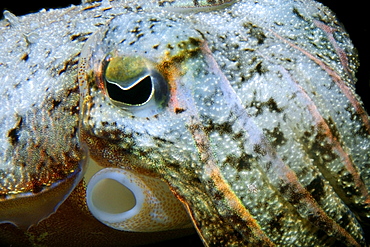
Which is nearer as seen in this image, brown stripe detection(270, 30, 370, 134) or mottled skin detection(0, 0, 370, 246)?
mottled skin detection(0, 0, 370, 246)

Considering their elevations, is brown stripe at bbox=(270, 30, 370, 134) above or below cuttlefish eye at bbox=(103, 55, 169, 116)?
above

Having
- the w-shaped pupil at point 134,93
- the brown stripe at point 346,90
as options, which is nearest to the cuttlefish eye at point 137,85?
the w-shaped pupil at point 134,93

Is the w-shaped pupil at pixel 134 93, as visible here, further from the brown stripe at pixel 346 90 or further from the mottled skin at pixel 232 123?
the brown stripe at pixel 346 90

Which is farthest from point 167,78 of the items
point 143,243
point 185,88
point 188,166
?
point 143,243

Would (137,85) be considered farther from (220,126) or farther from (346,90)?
(346,90)

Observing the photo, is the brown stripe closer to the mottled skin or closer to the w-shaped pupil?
the mottled skin

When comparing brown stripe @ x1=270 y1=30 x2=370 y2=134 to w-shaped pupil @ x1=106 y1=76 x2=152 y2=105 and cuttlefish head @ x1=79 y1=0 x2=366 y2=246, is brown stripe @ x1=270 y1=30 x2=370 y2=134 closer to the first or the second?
cuttlefish head @ x1=79 y1=0 x2=366 y2=246

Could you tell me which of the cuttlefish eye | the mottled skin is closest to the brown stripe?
the mottled skin

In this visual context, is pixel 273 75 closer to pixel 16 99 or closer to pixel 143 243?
pixel 16 99
